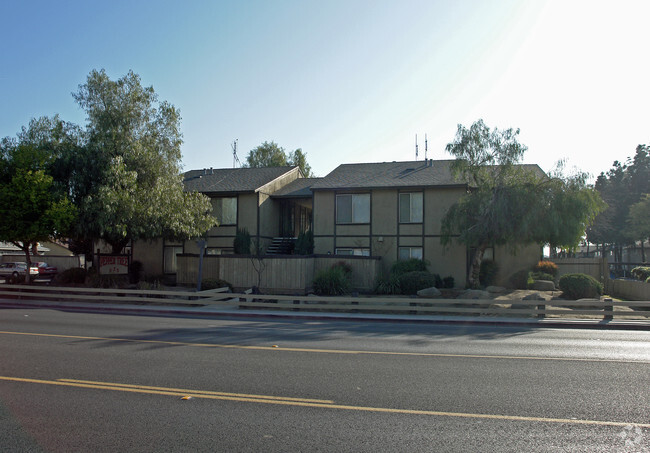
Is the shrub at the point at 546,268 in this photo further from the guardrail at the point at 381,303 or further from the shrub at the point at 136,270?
the shrub at the point at 136,270

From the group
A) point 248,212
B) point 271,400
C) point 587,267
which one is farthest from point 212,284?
point 587,267

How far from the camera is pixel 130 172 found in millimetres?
24672

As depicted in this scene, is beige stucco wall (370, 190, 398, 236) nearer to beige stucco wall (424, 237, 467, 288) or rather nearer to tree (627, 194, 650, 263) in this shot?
beige stucco wall (424, 237, 467, 288)

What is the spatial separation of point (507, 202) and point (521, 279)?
6.24 meters

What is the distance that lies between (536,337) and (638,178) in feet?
174

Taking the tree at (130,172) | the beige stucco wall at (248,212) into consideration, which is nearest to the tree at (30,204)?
the tree at (130,172)

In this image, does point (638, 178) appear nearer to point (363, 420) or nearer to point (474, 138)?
point (474, 138)

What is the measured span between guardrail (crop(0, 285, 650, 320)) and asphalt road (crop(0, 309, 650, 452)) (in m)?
4.31

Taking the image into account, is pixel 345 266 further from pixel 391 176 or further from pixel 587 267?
pixel 587 267

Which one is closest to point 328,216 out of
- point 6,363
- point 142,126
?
point 142,126

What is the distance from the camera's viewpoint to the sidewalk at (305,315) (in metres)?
16.4


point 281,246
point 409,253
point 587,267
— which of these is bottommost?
point 587,267

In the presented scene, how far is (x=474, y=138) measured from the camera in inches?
986

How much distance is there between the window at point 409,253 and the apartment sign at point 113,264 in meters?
14.8
